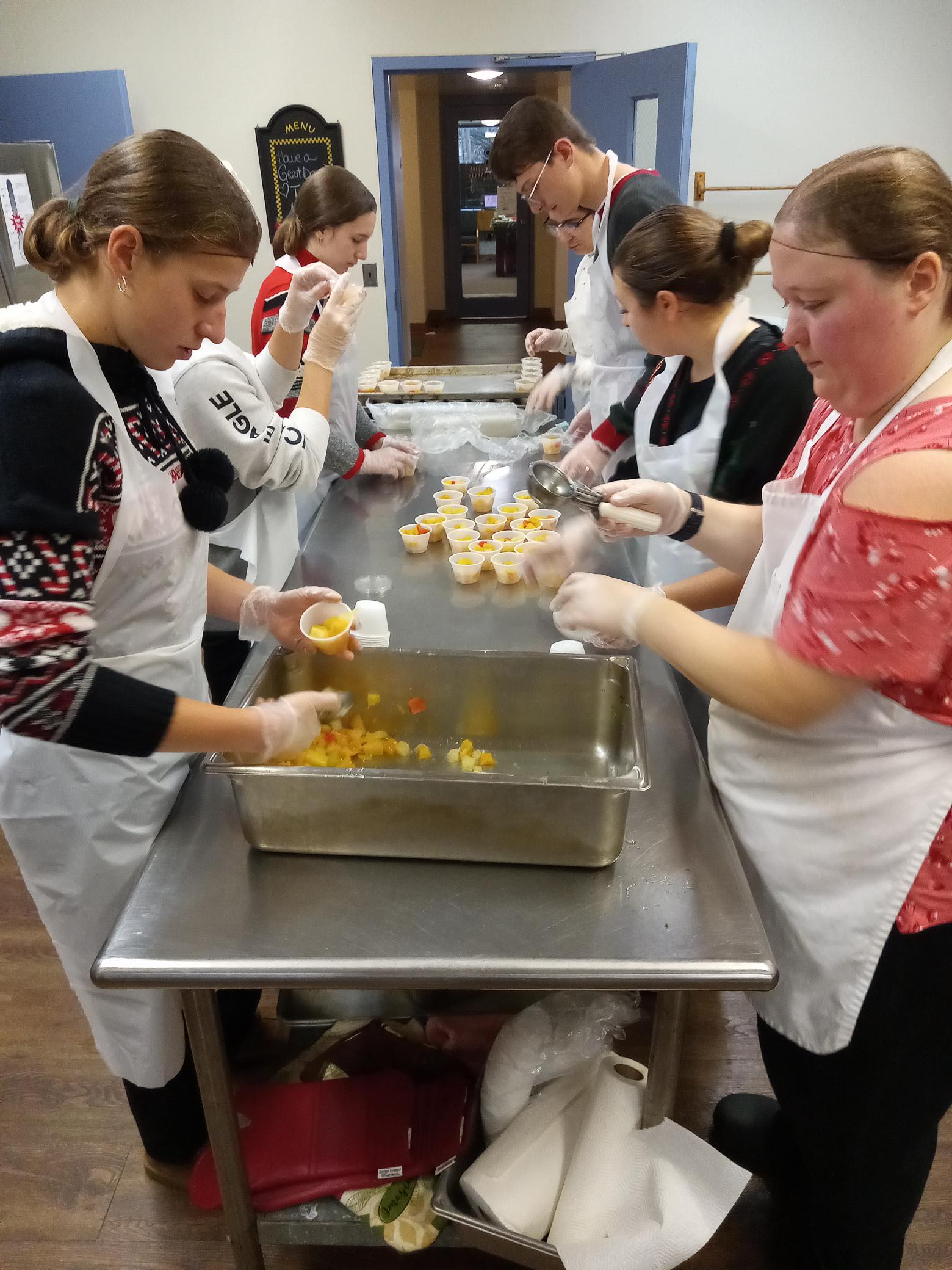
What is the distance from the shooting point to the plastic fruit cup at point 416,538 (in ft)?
7.45

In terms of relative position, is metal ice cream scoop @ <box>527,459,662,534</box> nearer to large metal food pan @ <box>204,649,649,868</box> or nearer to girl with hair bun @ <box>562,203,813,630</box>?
girl with hair bun @ <box>562,203,813,630</box>

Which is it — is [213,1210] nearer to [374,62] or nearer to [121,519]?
[121,519]

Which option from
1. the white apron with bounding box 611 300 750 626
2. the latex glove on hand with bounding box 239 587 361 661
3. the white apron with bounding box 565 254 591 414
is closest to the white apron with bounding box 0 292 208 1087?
the latex glove on hand with bounding box 239 587 361 661

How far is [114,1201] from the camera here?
1.67 m

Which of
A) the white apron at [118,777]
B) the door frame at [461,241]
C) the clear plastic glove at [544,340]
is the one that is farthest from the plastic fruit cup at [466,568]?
the door frame at [461,241]

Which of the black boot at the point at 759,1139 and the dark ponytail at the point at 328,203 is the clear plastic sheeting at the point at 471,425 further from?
the black boot at the point at 759,1139

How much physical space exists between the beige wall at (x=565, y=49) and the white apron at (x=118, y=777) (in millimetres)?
4608

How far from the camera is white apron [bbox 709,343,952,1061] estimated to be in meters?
1.02

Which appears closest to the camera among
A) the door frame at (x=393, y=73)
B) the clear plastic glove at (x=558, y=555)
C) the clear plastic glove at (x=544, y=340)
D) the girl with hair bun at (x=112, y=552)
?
the girl with hair bun at (x=112, y=552)

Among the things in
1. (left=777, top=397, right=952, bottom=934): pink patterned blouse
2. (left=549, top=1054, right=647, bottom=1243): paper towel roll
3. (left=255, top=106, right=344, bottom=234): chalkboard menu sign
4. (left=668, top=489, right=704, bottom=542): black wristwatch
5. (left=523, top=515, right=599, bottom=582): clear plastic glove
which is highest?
(left=255, top=106, right=344, bottom=234): chalkboard menu sign

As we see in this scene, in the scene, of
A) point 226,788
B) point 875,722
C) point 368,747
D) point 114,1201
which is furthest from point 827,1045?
point 114,1201

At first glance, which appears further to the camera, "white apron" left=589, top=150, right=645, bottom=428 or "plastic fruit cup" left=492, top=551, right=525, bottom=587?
"white apron" left=589, top=150, right=645, bottom=428

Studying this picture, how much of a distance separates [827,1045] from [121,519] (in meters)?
1.17

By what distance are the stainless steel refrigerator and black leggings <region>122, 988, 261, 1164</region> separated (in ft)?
12.4
